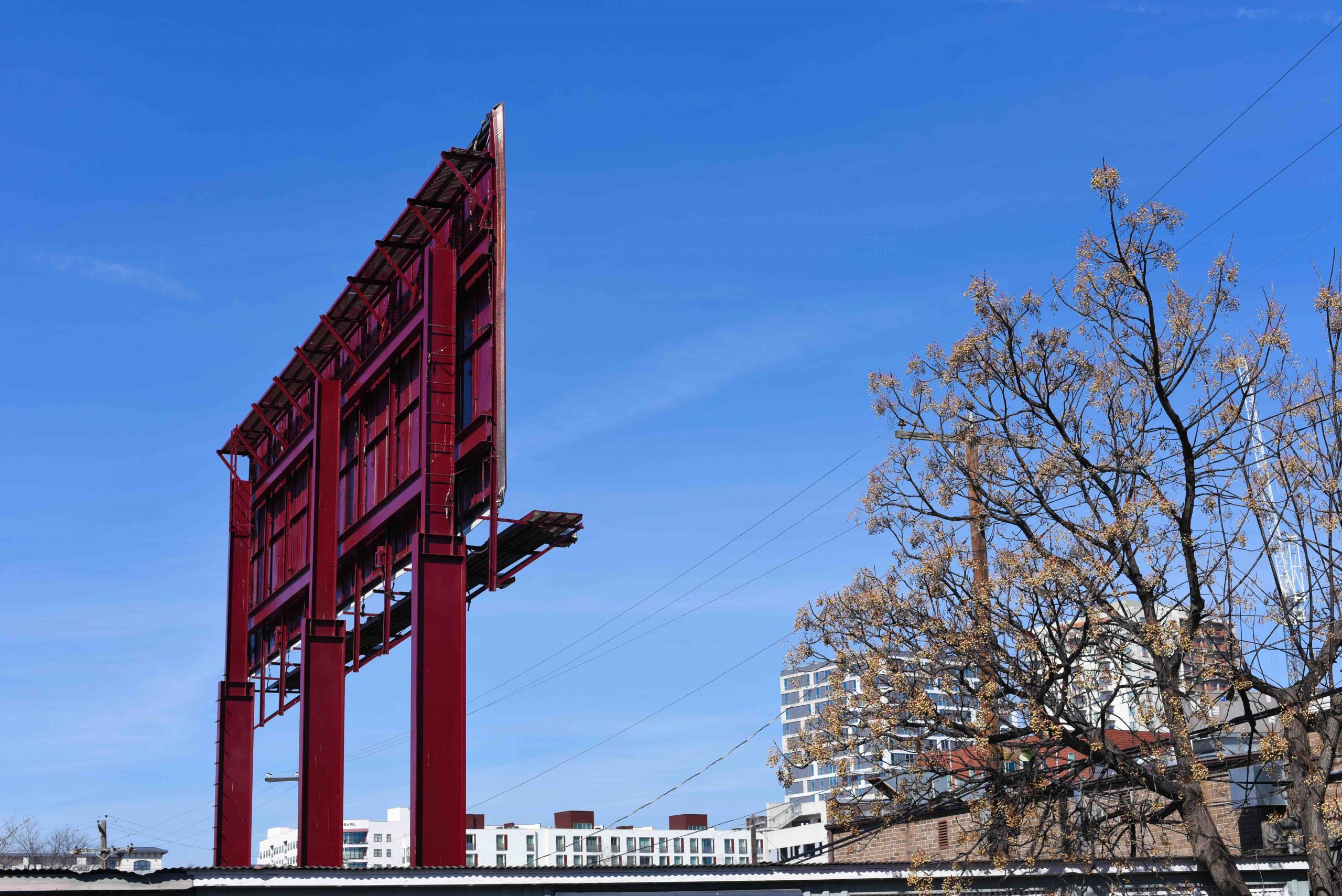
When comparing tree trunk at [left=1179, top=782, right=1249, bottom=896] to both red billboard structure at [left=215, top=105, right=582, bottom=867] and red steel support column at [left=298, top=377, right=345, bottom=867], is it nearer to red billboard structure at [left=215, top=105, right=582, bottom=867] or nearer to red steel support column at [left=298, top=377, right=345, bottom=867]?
red billboard structure at [left=215, top=105, right=582, bottom=867]

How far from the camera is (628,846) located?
538 feet

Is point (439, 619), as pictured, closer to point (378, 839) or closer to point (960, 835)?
point (960, 835)

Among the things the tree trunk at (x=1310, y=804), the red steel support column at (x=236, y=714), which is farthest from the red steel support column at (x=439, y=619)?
the red steel support column at (x=236, y=714)

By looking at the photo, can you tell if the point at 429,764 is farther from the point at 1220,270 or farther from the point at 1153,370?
the point at 1220,270

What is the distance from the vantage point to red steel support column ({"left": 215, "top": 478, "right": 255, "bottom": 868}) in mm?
34219

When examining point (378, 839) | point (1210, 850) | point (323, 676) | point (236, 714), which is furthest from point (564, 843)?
point (1210, 850)

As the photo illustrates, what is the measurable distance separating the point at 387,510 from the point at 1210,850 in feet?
50.0

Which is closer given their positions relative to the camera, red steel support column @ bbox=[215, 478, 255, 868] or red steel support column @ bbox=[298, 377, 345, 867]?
red steel support column @ bbox=[298, 377, 345, 867]

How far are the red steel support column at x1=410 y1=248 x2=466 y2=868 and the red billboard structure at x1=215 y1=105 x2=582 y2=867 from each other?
0.09ft

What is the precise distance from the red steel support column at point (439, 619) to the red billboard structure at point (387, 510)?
3cm

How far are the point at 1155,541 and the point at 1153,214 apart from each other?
4465mm

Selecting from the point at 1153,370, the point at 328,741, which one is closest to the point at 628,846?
the point at 328,741

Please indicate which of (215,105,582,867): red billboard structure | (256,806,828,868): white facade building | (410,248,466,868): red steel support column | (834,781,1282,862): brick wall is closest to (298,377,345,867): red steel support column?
(215,105,582,867): red billboard structure

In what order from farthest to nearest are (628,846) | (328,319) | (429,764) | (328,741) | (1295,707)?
(628,846) < (328,319) < (328,741) < (429,764) < (1295,707)
